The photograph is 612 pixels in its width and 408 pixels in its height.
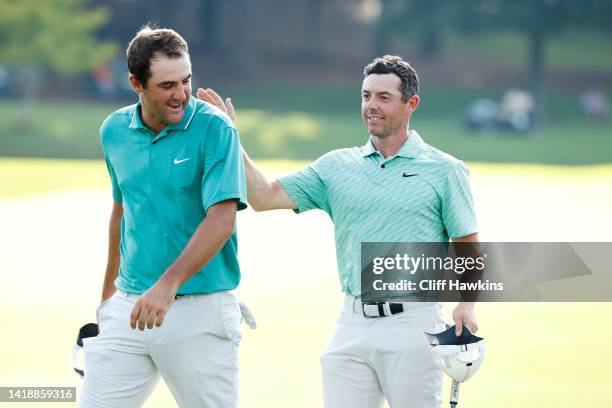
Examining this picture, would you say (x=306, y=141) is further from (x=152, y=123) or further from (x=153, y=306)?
(x=153, y=306)

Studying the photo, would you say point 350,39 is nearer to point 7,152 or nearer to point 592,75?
point 592,75

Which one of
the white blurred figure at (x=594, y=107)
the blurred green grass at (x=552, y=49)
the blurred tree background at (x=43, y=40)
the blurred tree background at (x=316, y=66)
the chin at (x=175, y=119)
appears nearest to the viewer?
the chin at (x=175, y=119)

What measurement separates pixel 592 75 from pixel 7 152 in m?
37.9

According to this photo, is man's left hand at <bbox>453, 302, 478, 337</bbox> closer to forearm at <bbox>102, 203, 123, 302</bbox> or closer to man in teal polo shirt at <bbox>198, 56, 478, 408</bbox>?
man in teal polo shirt at <bbox>198, 56, 478, 408</bbox>

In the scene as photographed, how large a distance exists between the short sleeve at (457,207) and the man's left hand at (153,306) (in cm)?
158

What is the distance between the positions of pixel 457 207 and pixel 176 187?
144cm

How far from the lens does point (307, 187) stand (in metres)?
6.47

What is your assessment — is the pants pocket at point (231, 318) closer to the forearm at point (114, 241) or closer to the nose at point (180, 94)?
the forearm at point (114, 241)

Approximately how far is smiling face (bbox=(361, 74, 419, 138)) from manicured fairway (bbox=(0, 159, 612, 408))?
339cm

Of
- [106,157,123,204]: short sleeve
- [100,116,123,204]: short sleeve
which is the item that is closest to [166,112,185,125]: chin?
[100,116,123,204]: short sleeve

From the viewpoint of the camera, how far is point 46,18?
2136 inches

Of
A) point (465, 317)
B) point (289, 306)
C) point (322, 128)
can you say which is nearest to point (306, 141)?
point (322, 128)

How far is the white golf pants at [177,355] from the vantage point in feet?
18.5

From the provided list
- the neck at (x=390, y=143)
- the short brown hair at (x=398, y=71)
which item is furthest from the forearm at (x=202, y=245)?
the short brown hair at (x=398, y=71)
